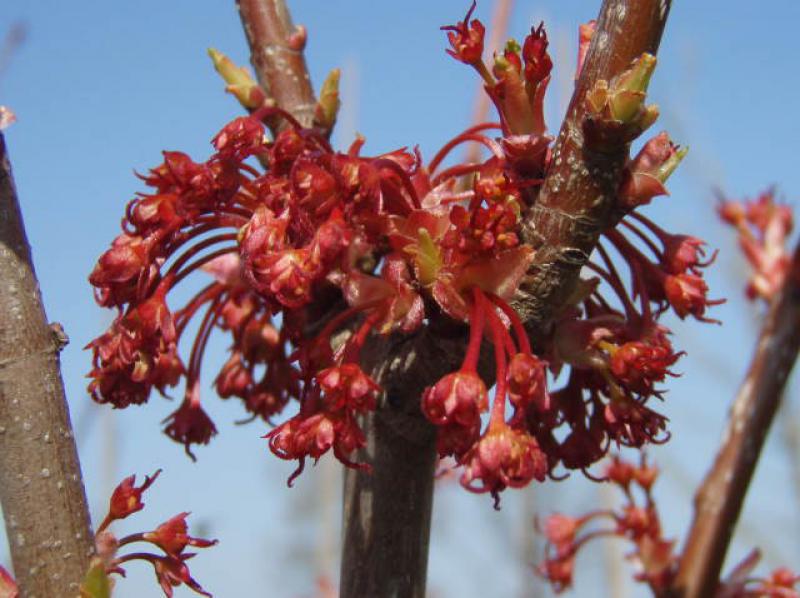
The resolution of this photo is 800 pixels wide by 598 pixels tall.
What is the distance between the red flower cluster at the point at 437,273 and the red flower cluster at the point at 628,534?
497 millimetres

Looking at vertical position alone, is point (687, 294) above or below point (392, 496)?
above

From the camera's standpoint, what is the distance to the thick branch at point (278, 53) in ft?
7.45

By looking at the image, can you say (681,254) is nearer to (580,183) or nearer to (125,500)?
(580,183)

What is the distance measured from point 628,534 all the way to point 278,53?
1.48 m

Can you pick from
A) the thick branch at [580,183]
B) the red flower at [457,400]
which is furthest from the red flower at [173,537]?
the thick branch at [580,183]

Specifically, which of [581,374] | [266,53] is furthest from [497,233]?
[266,53]

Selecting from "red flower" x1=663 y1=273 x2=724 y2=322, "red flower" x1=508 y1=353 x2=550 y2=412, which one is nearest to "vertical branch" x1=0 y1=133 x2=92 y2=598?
"red flower" x1=508 y1=353 x2=550 y2=412

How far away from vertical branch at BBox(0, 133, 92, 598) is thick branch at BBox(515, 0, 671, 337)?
0.74 m

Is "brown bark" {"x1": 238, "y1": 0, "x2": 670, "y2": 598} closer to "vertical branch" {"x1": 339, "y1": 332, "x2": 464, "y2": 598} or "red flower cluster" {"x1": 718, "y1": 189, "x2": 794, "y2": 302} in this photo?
"vertical branch" {"x1": 339, "y1": 332, "x2": 464, "y2": 598}

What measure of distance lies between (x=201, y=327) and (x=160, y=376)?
0.16 metres

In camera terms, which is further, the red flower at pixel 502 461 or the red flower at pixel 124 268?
the red flower at pixel 124 268

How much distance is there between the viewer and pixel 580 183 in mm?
1467

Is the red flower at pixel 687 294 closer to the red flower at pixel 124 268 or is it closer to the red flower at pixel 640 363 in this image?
the red flower at pixel 640 363

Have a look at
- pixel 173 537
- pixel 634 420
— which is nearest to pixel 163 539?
pixel 173 537
